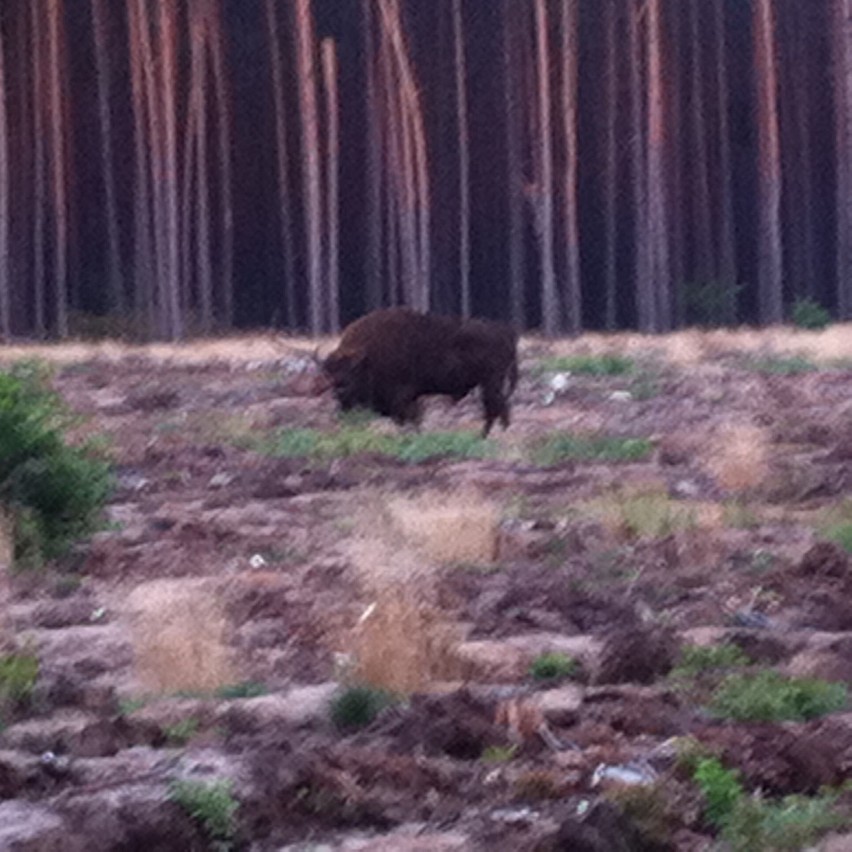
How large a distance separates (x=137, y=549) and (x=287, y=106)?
28.3 meters

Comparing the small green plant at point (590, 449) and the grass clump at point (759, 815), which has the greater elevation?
the grass clump at point (759, 815)

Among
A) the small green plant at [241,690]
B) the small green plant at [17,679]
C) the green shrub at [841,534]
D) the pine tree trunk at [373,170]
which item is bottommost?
the green shrub at [841,534]

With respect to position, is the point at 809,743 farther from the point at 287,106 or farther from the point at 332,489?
the point at 287,106

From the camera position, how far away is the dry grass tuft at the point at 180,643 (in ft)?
28.0

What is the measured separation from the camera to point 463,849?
6.00 m

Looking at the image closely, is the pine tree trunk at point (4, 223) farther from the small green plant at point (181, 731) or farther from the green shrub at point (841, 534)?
the small green plant at point (181, 731)

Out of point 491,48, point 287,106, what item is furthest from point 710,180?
point 287,106

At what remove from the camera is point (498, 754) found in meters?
7.16

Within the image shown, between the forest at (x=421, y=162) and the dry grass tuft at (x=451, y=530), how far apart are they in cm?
2154

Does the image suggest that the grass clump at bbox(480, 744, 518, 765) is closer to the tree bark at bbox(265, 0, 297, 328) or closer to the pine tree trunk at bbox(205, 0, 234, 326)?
the pine tree trunk at bbox(205, 0, 234, 326)

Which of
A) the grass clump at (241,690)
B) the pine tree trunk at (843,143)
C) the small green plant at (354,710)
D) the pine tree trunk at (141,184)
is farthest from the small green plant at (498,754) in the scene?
the pine tree trunk at (843,143)

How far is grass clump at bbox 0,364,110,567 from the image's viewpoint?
1190cm

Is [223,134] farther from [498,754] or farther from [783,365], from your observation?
[498,754]

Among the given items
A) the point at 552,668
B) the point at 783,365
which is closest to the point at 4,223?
the point at 783,365
